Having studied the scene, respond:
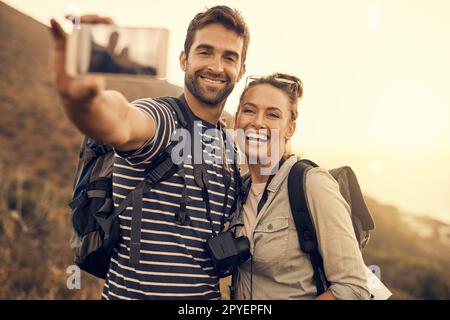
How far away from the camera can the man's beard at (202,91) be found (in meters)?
2.63

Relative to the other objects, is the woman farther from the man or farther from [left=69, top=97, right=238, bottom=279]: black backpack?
[left=69, top=97, right=238, bottom=279]: black backpack

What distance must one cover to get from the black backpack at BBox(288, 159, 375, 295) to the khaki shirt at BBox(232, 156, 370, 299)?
0.11 ft

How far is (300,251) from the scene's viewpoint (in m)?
2.29

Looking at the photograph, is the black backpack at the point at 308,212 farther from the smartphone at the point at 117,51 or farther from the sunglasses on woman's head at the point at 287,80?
the smartphone at the point at 117,51

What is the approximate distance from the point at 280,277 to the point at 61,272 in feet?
22.2

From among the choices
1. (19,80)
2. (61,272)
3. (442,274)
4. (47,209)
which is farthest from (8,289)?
Answer: (19,80)

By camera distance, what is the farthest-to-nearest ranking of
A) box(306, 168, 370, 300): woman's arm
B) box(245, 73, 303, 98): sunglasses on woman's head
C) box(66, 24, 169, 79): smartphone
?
1. box(245, 73, 303, 98): sunglasses on woman's head
2. box(306, 168, 370, 300): woman's arm
3. box(66, 24, 169, 79): smartphone

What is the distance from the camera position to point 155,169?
7.27 ft

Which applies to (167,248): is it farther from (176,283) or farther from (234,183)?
(234,183)

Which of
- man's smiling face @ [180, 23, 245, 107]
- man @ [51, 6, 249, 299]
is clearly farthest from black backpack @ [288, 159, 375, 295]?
man's smiling face @ [180, 23, 245, 107]

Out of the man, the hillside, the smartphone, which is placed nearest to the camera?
the smartphone

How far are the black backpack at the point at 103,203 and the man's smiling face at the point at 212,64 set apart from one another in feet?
0.60

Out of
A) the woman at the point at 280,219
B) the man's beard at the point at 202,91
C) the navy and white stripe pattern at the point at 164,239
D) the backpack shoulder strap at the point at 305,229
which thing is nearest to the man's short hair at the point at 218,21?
the man's beard at the point at 202,91

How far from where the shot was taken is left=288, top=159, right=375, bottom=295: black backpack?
226 cm
